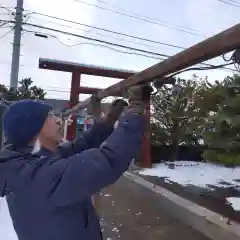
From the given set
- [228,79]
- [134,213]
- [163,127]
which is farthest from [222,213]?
[163,127]

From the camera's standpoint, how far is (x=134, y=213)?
5418 millimetres

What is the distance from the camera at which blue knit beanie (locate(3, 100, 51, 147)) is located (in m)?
1.22

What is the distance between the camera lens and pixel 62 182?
1111mm

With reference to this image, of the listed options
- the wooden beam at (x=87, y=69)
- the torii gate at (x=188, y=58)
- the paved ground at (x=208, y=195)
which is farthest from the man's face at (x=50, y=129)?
the wooden beam at (x=87, y=69)

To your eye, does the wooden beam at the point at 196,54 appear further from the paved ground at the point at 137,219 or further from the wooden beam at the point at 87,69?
the wooden beam at the point at 87,69

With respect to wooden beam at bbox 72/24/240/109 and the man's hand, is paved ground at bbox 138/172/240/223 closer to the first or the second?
the man's hand

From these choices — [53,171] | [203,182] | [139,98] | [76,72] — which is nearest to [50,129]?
[53,171]

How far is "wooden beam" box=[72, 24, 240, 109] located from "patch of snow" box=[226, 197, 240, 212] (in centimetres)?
449

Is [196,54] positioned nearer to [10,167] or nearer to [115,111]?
[115,111]

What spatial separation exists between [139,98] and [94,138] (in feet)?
1.78

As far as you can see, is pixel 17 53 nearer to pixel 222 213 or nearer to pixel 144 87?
pixel 222 213

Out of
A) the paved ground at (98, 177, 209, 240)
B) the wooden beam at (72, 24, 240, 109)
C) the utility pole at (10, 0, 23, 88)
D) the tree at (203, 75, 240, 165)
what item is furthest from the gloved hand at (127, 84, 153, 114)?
the utility pole at (10, 0, 23, 88)

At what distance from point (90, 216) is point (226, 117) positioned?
5813 millimetres

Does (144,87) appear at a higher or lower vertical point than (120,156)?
higher
